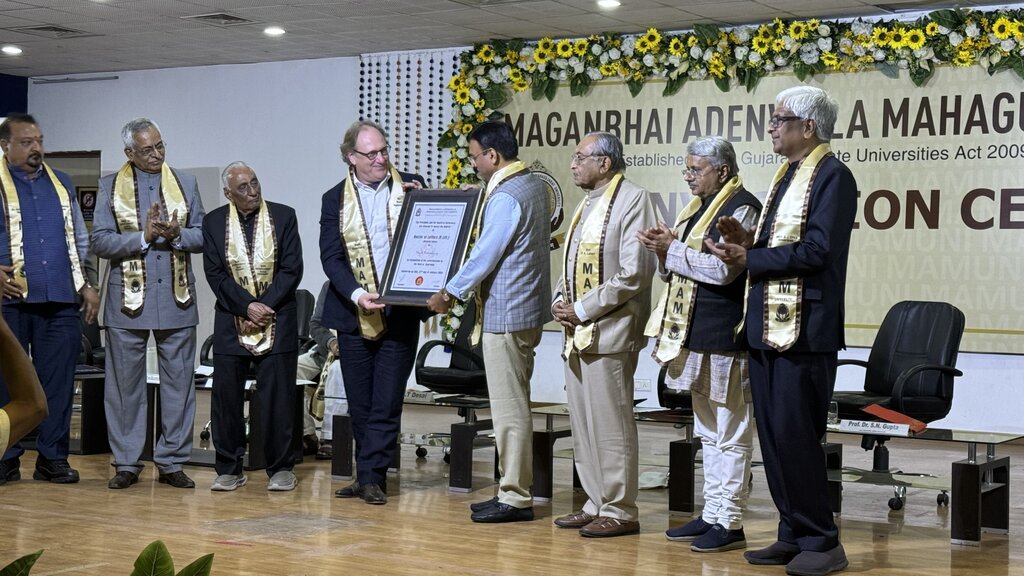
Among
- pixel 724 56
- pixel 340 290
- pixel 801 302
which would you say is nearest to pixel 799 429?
pixel 801 302

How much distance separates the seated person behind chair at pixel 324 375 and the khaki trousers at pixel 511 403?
182 cm

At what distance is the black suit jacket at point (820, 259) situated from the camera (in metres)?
3.90

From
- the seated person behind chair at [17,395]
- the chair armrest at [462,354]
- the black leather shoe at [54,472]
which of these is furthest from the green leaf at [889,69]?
the seated person behind chair at [17,395]

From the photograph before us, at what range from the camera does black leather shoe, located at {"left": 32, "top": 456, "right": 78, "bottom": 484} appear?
5.91 m

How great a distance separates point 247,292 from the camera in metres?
5.70

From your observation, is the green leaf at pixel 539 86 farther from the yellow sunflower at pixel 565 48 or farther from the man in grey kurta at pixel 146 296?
the man in grey kurta at pixel 146 296

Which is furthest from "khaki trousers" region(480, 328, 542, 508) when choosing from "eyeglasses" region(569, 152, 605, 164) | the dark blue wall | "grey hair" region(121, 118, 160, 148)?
the dark blue wall

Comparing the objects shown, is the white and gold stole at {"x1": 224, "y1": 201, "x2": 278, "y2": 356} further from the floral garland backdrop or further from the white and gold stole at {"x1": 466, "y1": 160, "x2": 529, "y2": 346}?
the floral garland backdrop

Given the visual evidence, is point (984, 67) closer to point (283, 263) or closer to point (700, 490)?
point (700, 490)

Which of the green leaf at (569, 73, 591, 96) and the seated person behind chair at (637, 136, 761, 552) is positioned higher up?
the green leaf at (569, 73, 591, 96)

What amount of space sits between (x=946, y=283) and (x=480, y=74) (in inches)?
150

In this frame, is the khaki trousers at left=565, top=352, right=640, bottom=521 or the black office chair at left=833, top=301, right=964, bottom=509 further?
the black office chair at left=833, top=301, right=964, bottom=509

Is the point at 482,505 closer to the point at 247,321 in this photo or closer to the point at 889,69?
the point at 247,321

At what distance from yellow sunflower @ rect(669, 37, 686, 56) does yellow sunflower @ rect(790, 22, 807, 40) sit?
0.81 m
